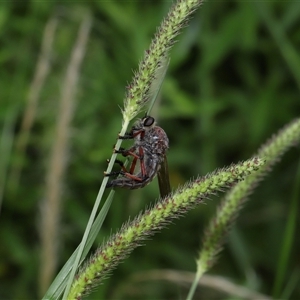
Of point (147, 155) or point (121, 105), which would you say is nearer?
point (147, 155)

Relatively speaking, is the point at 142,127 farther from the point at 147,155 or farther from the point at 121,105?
the point at 121,105

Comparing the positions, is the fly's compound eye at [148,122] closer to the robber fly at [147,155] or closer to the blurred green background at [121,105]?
the robber fly at [147,155]

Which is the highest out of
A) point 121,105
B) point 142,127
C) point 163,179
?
point 142,127

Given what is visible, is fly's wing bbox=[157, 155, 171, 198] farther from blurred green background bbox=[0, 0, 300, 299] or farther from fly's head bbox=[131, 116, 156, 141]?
blurred green background bbox=[0, 0, 300, 299]

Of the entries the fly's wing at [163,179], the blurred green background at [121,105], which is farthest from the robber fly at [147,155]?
the blurred green background at [121,105]

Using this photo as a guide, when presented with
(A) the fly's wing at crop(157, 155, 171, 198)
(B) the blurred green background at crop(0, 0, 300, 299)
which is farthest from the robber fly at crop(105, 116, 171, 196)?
(B) the blurred green background at crop(0, 0, 300, 299)

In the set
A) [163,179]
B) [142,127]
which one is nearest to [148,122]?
[142,127]
